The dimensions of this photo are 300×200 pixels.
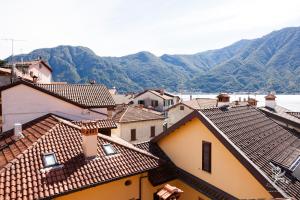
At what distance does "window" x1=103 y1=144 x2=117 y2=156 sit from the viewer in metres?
14.7

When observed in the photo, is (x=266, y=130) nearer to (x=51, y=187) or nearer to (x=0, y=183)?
(x=51, y=187)

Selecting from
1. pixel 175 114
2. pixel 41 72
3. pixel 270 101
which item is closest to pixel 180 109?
pixel 175 114

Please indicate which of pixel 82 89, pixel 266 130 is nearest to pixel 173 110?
pixel 82 89

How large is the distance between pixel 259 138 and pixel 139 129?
22.7 metres

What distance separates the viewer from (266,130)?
1659 centimetres

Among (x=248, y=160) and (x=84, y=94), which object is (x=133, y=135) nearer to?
(x=84, y=94)

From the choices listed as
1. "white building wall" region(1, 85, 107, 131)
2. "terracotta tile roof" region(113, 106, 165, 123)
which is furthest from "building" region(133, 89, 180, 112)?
"white building wall" region(1, 85, 107, 131)

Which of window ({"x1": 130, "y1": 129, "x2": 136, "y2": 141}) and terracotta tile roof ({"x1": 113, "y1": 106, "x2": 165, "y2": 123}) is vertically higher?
terracotta tile roof ({"x1": 113, "y1": 106, "x2": 165, "y2": 123})

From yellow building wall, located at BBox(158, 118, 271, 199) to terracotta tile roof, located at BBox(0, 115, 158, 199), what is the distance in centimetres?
188

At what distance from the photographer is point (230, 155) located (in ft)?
42.4

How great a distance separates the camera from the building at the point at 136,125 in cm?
3394

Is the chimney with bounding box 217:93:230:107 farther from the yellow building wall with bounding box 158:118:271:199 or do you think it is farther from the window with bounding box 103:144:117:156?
the window with bounding box 103:144:117:156

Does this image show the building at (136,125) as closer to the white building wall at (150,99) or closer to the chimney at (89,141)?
the chimney at (89,141)

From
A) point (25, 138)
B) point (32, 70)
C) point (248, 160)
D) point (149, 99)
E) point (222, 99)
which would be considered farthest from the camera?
point (149, 99)
